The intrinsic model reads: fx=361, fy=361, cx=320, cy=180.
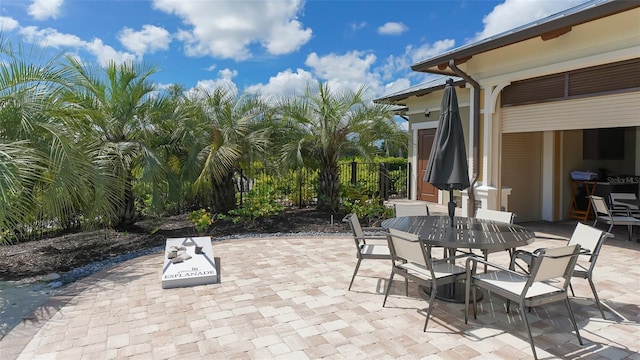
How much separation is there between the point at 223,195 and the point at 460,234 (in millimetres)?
6300

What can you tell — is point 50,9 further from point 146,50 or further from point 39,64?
point 39,64

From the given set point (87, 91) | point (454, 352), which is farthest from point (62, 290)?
point (454, 352)

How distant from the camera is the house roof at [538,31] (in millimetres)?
4957

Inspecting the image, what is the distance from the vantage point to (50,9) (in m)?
7.11

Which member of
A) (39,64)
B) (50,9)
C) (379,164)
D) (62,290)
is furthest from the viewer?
(379,164)

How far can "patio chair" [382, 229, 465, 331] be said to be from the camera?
3.31 meters

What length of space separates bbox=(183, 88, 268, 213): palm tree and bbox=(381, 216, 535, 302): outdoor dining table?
437cm

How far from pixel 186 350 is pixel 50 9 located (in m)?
7.57

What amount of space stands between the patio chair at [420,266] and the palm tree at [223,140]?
4.75 meters

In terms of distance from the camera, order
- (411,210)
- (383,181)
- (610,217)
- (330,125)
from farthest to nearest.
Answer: (383,181) → (330,125) → (610,217) → (411,210)

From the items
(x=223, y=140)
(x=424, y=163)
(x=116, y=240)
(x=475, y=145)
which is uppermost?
(x=223, y=140)

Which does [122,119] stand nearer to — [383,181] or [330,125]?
[330,125]

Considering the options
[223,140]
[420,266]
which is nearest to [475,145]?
[420,266]

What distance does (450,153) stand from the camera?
13.4 feet
